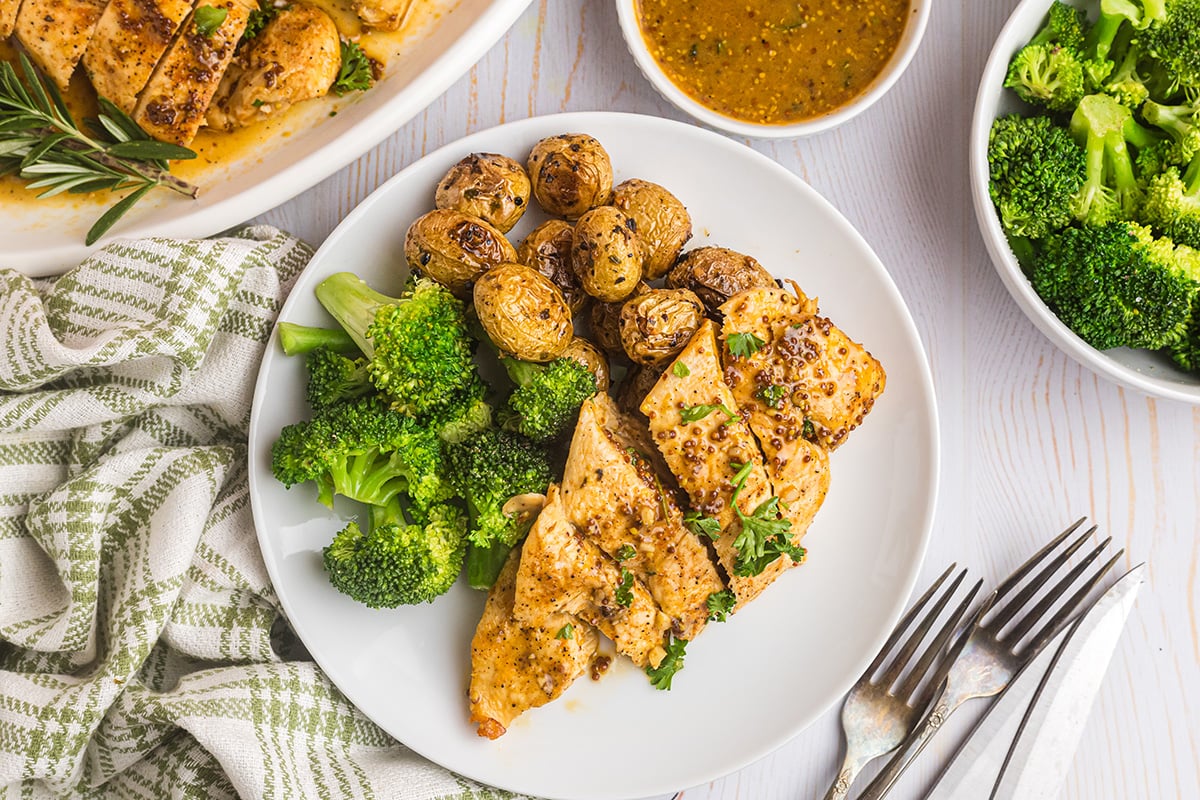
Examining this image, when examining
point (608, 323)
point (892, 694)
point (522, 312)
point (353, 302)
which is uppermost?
point (522, 312)

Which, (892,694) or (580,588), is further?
(892,694)

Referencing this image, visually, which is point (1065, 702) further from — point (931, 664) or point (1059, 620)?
point (931, 664)

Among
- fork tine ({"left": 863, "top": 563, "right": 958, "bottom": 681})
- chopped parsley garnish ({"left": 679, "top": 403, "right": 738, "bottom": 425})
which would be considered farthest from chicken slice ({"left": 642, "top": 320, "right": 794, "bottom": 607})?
fork tine ({"left": 863, "top": 563, "right": 958, "bottom": 681})

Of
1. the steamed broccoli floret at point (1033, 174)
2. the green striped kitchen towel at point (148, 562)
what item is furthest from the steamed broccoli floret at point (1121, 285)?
the green striped kitchen towel at point (148, 562)

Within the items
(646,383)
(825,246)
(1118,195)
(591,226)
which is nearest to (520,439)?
(646,383)

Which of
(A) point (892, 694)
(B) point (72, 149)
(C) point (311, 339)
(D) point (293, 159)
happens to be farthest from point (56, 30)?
(A) point (892, 694)

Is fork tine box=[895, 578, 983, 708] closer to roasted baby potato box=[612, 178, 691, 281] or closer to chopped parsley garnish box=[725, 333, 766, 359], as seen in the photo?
chopped parsley garnish box=[725, 333, 766, 359]

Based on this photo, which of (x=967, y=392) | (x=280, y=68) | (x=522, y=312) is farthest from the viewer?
(x=967, y=392)
